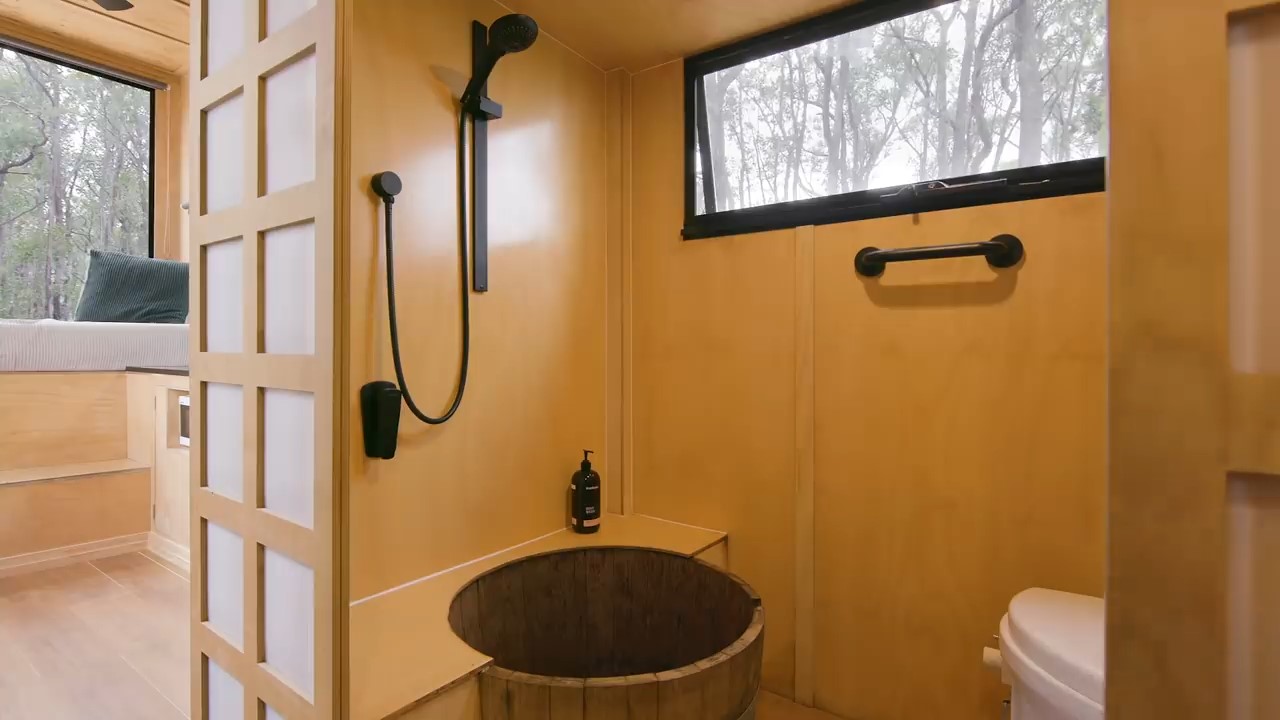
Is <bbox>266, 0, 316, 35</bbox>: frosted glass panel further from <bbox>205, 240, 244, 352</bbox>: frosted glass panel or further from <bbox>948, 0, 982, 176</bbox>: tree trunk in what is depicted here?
<bbox>948, 0, 982, 176</bbox>: tree trunk

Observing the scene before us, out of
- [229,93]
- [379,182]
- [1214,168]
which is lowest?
[1214,168]

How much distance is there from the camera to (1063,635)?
Answer: 1.13 m

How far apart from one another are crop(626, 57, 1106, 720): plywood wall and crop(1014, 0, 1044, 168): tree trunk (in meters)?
0.16

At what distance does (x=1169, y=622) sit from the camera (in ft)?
1.47

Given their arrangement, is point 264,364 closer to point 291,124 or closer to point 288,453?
point 288,453

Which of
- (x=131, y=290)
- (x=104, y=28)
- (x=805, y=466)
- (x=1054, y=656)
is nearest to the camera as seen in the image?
(x=1054, y=656)

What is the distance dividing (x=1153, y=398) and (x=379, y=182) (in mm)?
1547

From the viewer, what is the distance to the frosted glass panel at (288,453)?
1097 millimetres

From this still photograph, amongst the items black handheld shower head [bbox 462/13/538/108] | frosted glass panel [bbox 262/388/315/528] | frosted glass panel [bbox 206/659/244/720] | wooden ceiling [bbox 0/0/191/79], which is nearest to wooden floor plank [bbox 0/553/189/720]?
frosted glass panel [bbox 206/659/244/720]

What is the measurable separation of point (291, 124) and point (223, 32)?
46 centimetres

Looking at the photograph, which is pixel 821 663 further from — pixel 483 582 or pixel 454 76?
pixel 454 76

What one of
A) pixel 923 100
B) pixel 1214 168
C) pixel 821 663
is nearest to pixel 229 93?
pixel 1214 168

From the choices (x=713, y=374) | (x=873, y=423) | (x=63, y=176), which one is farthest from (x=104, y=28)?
(x=873, y=423)

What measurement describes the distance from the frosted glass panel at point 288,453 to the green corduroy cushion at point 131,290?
3001 millimetres
